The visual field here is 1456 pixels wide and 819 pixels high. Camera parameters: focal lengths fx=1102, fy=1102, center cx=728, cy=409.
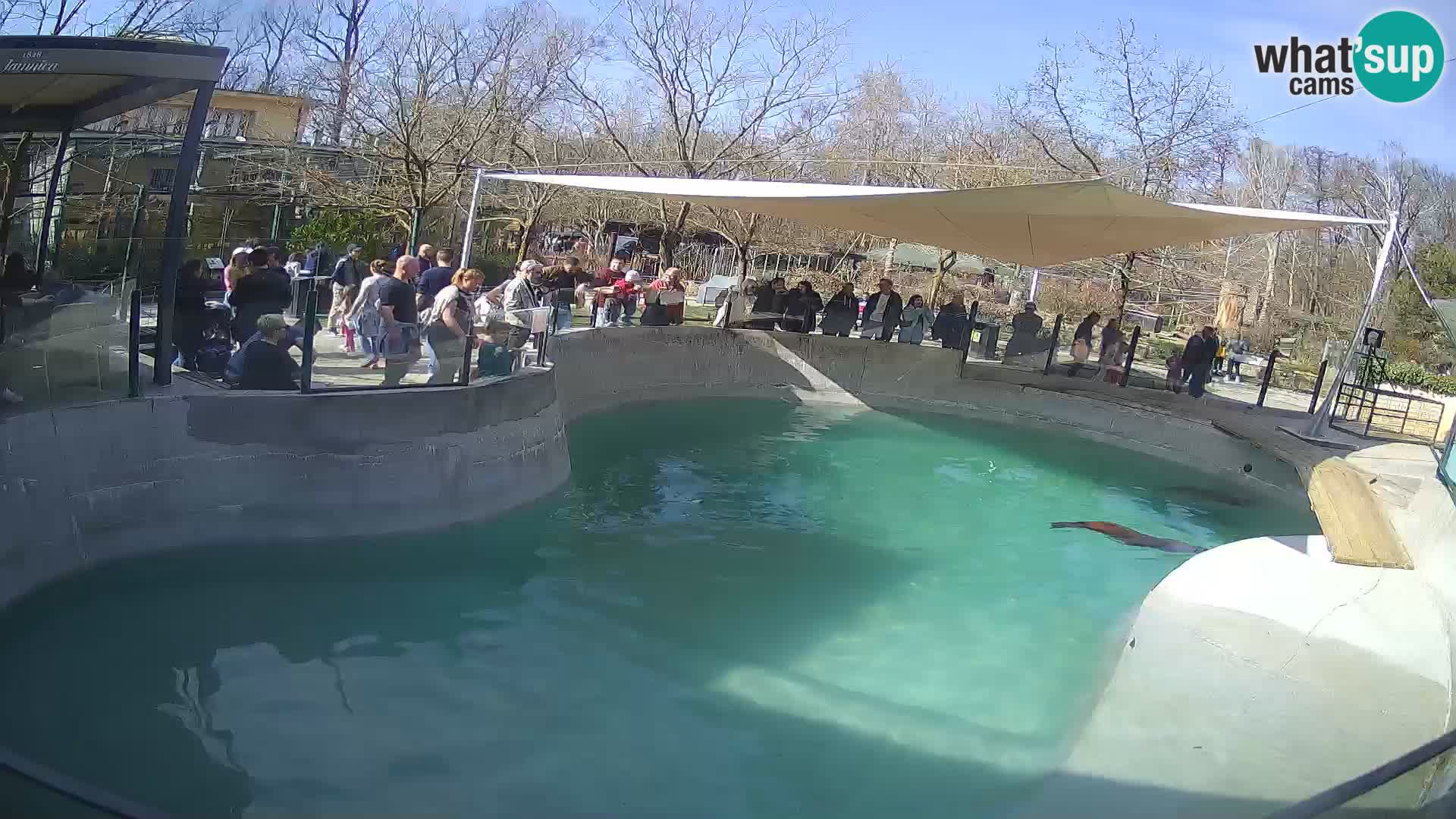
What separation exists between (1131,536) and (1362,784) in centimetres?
837

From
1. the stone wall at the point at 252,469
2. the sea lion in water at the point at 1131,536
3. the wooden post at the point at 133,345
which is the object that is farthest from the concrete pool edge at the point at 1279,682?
the wooden post at the point at 133,345

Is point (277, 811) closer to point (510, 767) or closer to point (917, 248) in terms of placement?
point (510, 767)

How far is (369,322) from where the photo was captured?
25.9 ft

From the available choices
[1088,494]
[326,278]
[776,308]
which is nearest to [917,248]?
[776,308]

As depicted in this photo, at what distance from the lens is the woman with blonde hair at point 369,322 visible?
309 inches

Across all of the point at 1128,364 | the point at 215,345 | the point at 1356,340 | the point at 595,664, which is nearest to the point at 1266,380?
the point at 1128,364

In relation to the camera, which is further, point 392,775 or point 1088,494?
point 1088,494

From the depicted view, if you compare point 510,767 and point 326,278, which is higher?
point 326,278

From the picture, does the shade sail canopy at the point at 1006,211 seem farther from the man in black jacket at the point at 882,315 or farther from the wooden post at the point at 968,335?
the man in black jacket at the point at 882,315

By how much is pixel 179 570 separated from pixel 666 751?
131 inches

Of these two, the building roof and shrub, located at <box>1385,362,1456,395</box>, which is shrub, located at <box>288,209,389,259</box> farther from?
shrub, located at <box>1385,362,1456,395</box>

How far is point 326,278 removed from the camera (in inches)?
302

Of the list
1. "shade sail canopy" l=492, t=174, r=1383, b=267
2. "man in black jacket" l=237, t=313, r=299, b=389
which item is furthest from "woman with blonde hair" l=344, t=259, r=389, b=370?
"shade sail canopy" l=492, t=174, r=1383, b=267

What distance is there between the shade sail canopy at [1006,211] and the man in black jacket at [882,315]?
199cm
